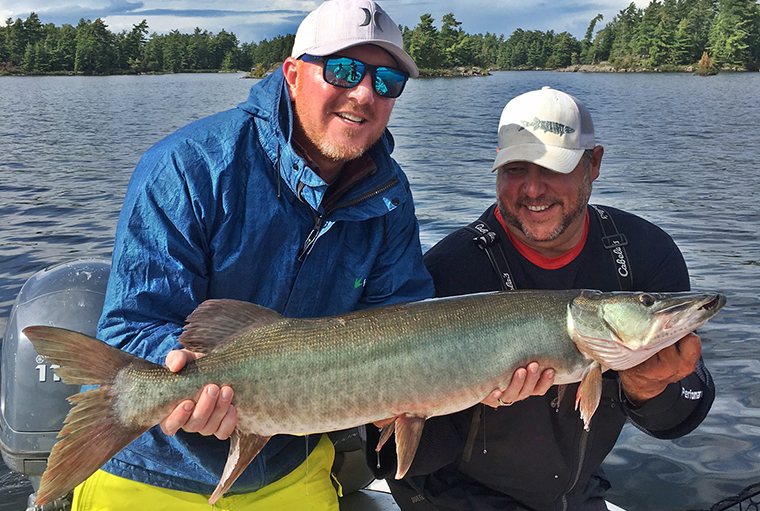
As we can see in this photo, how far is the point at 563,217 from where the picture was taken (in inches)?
144

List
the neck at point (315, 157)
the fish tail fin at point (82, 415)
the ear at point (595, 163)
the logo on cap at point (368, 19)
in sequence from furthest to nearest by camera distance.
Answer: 1. the ear at point (595, 163)
2. the neck at point (315, 157)
3. the logo on cap at point (368, 19)
4. the fish tail fin at point (82, 415)

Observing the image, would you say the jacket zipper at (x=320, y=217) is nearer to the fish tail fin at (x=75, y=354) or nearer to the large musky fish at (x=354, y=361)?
the large musky fish at (x=354, y=361)

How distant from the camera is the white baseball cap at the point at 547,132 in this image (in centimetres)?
373

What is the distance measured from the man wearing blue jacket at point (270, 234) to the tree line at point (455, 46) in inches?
4773

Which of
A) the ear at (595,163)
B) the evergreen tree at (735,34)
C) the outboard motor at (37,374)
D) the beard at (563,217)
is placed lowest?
the outboard motor at (37,374)

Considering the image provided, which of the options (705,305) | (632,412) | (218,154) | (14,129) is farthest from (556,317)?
(14,129)

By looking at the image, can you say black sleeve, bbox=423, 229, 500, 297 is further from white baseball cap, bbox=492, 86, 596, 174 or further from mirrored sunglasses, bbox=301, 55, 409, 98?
mirrored sunglasses, bbox=301, 55, 409, 98

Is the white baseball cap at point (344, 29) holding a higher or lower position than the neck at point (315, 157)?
higher

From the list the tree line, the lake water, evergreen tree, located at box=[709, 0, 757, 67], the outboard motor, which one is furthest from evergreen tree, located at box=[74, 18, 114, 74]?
the outboard motor

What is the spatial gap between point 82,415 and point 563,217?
2.56 meters

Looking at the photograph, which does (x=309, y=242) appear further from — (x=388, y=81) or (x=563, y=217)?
(x=563, y=217)

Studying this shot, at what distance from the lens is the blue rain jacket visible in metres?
2.88

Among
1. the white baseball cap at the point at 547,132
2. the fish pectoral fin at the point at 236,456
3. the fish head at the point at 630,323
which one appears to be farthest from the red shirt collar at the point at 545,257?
the fish pectoral fin at the point at 236,456

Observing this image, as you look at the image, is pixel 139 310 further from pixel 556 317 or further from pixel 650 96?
pixel 650 96
